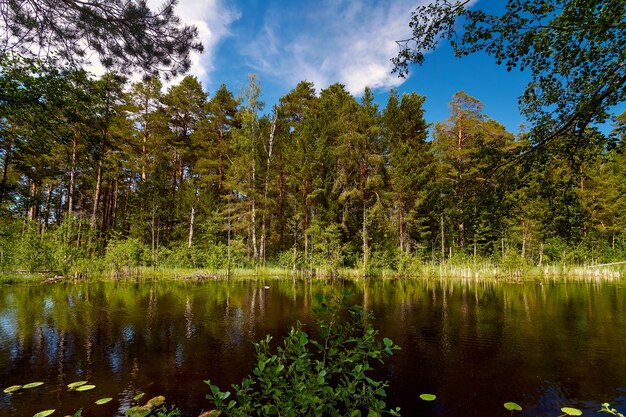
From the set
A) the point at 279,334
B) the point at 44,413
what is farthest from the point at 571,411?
the point at 44,413

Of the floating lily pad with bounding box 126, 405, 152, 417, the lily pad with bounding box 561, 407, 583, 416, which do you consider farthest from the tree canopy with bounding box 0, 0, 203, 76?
the lily pad with bounding box 561, 407, 583, 416

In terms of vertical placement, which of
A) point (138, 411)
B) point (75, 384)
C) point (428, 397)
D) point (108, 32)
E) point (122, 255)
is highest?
point (108, 32)

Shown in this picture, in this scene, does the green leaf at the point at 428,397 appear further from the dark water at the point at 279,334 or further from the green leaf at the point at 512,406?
the green leaf at the point at 512,406

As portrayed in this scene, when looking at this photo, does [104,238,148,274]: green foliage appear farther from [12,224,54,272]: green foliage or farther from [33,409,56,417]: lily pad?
[33,409,56,417]: lily pad

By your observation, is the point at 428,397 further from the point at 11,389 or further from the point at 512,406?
the point at 11,389

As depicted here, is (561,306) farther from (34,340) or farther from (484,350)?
(34,340)

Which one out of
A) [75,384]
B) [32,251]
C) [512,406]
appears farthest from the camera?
[32,251]

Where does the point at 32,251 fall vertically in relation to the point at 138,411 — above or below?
above

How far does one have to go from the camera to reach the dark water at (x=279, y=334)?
5.61m

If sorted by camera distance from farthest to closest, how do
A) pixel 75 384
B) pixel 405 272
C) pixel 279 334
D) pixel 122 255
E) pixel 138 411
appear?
pixel 405 272
pixel 122 255
pixel 279 334
pixel 75 384
pixel 138 411

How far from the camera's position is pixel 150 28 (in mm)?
5520

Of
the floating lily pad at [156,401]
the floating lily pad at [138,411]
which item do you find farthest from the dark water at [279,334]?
the floating lily pad at [138,411]

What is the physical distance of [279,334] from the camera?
360 inches

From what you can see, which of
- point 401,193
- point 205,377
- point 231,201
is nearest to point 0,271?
point 231,201
